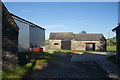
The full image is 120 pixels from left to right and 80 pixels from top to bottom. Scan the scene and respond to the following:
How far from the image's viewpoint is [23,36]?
19.7 meters

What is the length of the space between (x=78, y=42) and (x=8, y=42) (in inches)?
1006

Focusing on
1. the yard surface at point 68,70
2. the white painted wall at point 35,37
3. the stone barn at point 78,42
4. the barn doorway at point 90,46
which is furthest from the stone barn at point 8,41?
the barn doorway at point 90,46

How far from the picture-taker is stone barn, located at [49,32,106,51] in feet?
104

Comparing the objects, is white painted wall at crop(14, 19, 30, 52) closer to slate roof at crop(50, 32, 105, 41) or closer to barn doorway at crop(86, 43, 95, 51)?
slate roof at crop(50, 32, 105, 41)

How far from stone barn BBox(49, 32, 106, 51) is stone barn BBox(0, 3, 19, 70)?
82.3 ft

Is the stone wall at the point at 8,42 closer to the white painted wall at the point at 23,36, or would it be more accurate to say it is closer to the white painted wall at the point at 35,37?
the white painted wall at the point at 23,36

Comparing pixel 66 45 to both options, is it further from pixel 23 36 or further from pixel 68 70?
pixel 68 70

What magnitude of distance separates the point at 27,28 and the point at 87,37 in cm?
1862

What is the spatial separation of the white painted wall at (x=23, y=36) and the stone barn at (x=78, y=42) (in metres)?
15.0

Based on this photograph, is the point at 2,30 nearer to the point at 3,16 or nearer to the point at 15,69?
the point at 3,16

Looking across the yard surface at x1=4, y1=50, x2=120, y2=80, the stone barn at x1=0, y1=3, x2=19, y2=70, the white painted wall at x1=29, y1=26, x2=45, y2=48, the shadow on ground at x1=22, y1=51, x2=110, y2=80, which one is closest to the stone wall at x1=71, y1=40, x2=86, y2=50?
the white painted wall at x1=29, y1=26, x2=45, y2=48

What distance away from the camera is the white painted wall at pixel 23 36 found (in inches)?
736

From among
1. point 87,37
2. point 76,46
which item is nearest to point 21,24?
point 76,46

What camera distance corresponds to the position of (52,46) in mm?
35219
